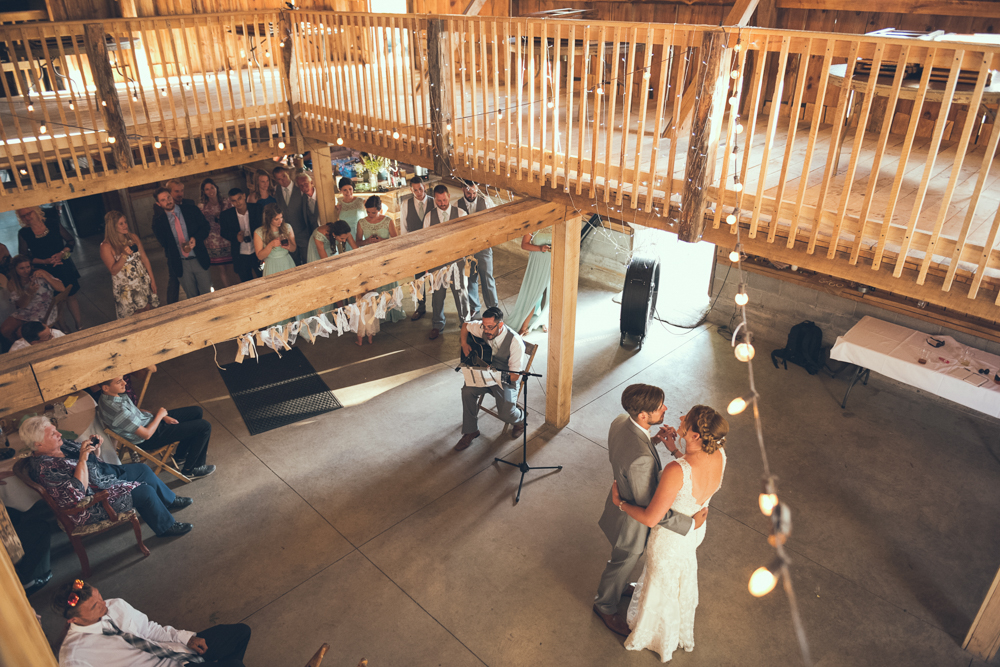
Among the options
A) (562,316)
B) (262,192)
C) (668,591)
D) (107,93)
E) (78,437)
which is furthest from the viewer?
(262,192)

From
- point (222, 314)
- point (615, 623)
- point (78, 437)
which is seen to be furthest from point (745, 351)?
point (78, 437)

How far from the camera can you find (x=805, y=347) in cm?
745

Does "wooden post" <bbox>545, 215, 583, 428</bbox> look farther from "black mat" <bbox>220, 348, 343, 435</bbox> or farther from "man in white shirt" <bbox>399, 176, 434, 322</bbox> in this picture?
"black mat" <bbox>220, 348, 343, 435</bbox>

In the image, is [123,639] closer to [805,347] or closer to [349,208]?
[349,208]

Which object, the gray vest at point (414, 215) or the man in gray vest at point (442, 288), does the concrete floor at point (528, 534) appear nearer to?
the man in gray vest at point (442, 288)

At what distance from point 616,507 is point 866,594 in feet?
7.03

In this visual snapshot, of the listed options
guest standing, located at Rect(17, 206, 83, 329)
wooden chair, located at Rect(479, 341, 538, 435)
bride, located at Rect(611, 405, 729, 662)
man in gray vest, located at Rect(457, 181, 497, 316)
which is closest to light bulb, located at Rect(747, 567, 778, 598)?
bride, located at Rect(611, 405, 729, 662)

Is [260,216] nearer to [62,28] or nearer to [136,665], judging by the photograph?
[62,28]

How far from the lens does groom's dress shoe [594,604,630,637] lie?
4246 millimetres

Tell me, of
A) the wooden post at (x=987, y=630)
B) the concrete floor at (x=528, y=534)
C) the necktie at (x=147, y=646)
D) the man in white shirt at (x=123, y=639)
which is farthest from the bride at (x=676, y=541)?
the necktie at (x=147, y=646)

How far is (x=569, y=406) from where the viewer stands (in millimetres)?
6484

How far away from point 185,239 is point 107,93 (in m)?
1.65

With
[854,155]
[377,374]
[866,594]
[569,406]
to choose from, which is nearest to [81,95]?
[377,374]

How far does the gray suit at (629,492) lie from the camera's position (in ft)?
12.0
